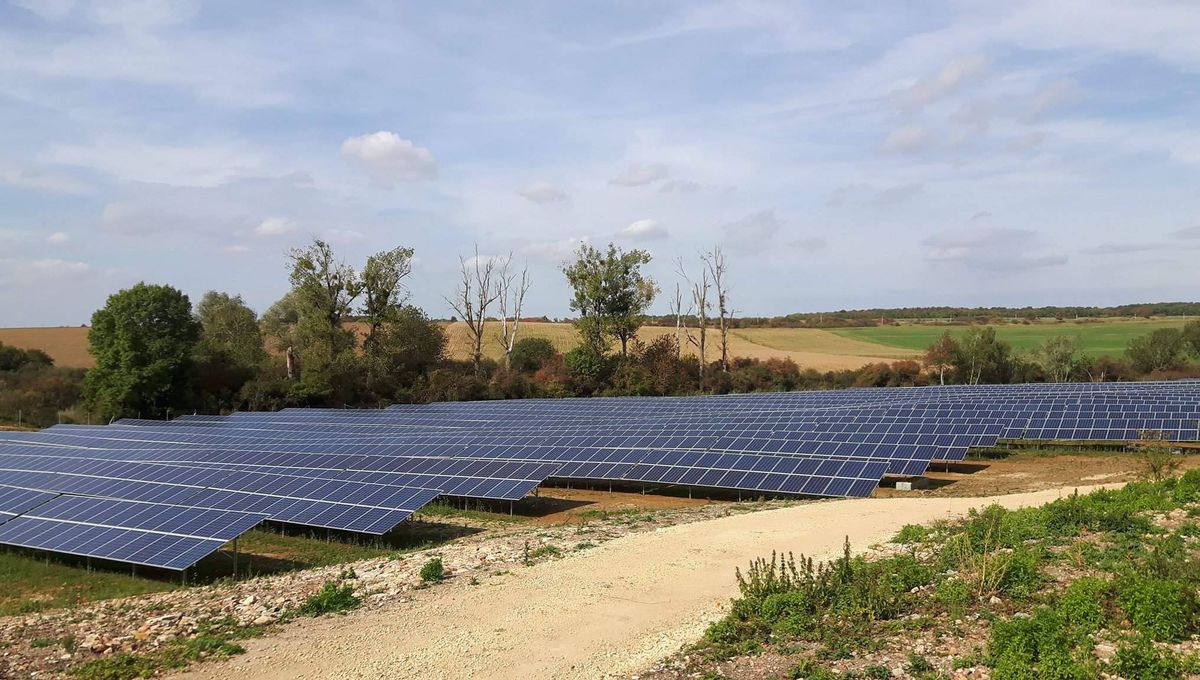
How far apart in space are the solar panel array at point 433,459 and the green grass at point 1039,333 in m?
53.6

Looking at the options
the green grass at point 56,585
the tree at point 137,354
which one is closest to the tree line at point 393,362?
the tree at point 137,354

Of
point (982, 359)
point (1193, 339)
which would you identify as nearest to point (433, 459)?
point (982, 359)

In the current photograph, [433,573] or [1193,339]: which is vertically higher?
[1193,339]

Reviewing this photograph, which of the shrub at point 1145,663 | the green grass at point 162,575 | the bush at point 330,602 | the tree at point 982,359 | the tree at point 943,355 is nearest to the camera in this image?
the shrub at point 1145,663

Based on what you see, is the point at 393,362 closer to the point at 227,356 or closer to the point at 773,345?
the point at 227,356

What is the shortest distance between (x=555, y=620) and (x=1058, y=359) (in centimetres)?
7289

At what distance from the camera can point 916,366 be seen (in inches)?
2795

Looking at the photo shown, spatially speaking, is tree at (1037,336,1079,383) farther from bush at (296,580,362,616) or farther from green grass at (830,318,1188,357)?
bush at (296,580,362,616)

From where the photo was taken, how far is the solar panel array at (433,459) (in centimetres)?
1919

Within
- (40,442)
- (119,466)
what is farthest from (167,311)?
(119,466)

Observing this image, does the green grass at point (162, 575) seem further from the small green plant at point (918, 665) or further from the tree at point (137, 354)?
the tree at point (137, 354)

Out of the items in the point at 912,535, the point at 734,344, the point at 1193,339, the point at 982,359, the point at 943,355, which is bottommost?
the point at 912,535

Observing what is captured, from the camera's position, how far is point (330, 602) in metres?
12.6

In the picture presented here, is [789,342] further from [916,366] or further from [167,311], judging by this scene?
[167,311]
